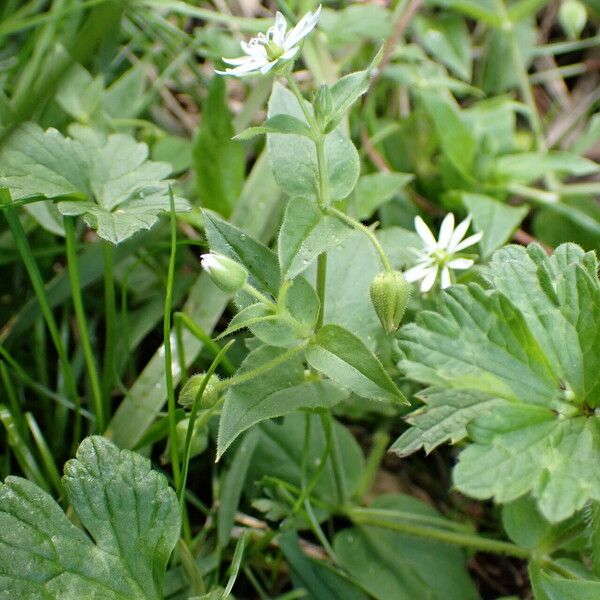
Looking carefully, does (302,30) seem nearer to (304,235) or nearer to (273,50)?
(273,50)

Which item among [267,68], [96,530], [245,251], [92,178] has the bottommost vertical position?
[96,530]

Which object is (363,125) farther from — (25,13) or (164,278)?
(25,13)

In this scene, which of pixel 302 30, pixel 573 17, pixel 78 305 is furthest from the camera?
pixel 573 17

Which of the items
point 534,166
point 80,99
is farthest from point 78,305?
point 534,166

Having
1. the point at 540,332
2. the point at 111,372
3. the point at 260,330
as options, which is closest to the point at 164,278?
the point at 111,372

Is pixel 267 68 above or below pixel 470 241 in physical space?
above

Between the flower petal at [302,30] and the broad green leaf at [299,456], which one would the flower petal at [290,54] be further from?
the broad green leaf at [299,456]

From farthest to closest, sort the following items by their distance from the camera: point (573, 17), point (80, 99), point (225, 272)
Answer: point (573, 17), point (80, 99), point (225, 272)

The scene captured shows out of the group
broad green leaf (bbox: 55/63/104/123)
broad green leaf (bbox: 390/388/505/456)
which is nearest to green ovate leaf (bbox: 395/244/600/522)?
broad green leaf (bbox: 390/388/505/456)
